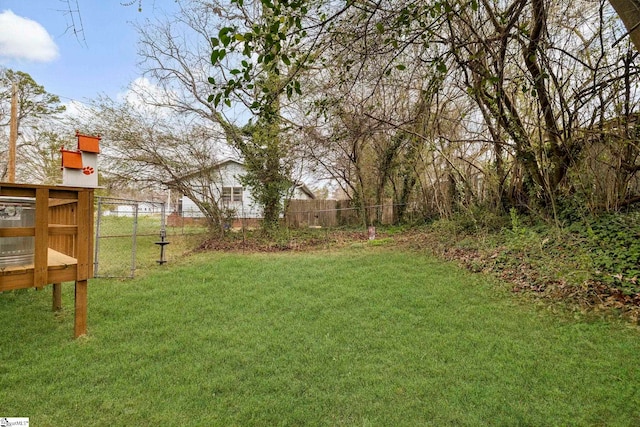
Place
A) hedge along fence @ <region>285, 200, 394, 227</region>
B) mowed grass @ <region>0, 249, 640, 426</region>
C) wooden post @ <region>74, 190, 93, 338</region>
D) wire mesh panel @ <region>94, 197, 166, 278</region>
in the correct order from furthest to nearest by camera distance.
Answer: hedge along fence @ <region>285, 200, 394, 227</region>, wire mesh panel @ <region>94, 197, 166, 278</region>, wooden post @ <region>74, 190, 93, 338</region>, mowed grass @ <region>0, 249, 640, 426</region>

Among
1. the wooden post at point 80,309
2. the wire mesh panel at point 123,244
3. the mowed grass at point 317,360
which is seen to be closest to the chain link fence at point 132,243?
the wire mesh panel at point 123,244

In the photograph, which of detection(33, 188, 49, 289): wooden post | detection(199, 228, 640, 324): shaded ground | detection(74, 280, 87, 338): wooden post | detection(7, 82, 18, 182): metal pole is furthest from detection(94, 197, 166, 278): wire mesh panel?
detection(33, 188, 49, 289): wooden post

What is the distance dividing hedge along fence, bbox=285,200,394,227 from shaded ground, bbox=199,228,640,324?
3518mm

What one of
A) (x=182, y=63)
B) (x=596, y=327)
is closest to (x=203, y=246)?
(x=182, y=63)

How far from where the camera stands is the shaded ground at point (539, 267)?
3.21 meters

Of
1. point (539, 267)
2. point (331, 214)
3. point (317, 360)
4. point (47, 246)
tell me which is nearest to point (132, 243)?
point (47, 246)

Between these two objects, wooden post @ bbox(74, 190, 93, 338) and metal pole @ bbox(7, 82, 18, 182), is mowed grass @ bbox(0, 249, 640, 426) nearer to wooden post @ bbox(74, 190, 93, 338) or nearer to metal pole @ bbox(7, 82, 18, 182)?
wooden post @ bbox(74, 190, 93, 338)

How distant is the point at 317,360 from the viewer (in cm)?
245

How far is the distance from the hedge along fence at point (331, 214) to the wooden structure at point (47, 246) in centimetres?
836

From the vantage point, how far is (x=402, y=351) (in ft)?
8.41

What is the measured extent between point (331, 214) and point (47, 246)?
410 inches

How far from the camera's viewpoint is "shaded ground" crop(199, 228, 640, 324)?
321cm

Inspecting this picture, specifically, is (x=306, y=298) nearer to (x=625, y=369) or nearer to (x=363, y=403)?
(x=363, y=403)

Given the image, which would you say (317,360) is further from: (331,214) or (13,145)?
(331,214)
